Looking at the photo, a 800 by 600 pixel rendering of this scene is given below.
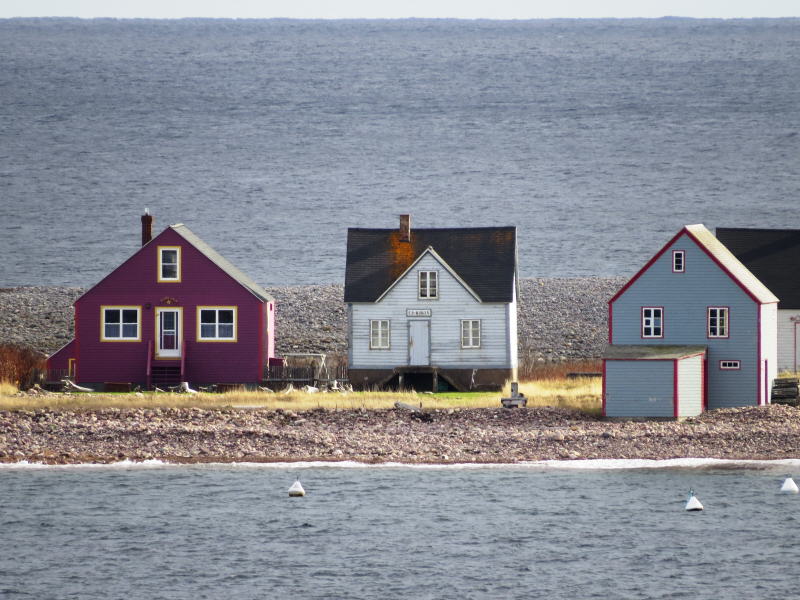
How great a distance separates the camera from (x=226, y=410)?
50.1 m

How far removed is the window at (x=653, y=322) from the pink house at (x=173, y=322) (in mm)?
13948

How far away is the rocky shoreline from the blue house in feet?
3.98

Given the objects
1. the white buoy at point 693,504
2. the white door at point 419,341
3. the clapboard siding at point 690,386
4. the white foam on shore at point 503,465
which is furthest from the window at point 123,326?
the white buoy at point 693,504

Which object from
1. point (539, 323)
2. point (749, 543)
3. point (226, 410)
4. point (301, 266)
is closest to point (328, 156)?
point (301, 266)

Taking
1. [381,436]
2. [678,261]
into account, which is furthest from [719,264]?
[381,436]

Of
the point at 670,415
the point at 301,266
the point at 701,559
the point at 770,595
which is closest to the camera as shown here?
the point at 770,595

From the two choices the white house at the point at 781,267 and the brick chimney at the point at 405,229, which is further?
the white house at the point at 781,267

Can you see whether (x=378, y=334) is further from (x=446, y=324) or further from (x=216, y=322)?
(x=216, y=322)

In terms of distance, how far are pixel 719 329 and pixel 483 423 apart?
26.0 feet

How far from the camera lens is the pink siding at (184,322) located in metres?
56.9

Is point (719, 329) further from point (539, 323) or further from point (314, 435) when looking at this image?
point (539, 323)

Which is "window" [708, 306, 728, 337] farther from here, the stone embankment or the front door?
the stone embankment

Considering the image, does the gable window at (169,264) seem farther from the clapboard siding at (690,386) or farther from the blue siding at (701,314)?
the clapboard siding at (690,386)

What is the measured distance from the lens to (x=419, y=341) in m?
57.3
